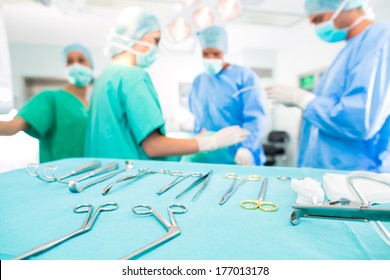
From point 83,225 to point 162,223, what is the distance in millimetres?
143

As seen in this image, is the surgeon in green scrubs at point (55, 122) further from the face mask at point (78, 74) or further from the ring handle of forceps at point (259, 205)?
the ring handle of forceps at point (259, 205)

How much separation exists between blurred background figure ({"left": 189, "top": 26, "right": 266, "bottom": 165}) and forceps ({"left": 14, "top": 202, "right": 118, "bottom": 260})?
1.12 metres

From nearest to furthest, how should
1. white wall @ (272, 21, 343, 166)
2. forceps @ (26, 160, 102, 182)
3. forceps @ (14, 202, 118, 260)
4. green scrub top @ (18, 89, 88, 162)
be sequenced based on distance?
forceps @ (14, 202, 118, 260) → forceps @ (26, 160, 102, 182) → green scrub top @ (18, 89, 88, 162) → white wall @ (272, 21, 343, 166)

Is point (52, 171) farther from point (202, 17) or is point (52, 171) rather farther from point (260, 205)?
point (202, 17)

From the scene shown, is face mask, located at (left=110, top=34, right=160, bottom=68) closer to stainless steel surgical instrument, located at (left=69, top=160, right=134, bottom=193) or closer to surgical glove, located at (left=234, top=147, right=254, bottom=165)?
stainless steel surgical instrument, located at (left=69, top=160, right=134, bottom=193)

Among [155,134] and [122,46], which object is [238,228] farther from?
[122,46]

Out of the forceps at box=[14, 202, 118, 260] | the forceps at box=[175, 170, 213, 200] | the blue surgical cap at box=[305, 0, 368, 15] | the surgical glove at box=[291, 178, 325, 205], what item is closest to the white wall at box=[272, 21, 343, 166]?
the blue surgical cap at box=[305, 0, 368, 15]

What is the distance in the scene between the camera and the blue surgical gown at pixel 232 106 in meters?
1.67

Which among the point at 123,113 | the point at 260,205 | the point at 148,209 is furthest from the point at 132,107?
the point at 260,205

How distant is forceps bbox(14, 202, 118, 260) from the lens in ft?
1.17

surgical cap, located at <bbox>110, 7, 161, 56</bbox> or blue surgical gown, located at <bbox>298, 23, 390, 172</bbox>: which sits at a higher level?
surgical cap, located at <bbox>110, 7, 161, 56</bbox>

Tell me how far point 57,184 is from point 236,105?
1.30m

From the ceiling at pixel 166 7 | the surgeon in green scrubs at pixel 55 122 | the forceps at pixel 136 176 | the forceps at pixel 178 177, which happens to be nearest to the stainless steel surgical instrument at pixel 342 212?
the forceps at pixel 178 177
